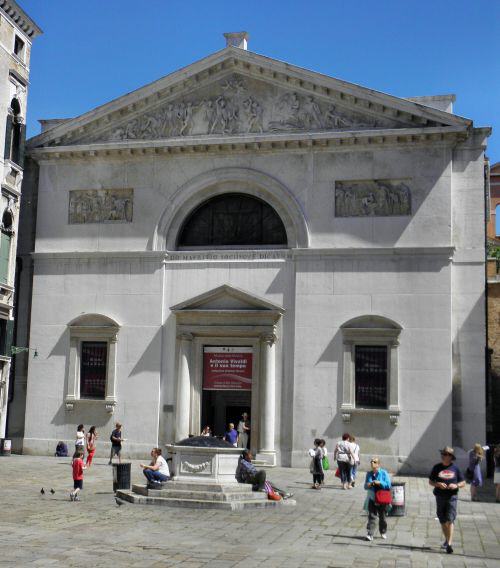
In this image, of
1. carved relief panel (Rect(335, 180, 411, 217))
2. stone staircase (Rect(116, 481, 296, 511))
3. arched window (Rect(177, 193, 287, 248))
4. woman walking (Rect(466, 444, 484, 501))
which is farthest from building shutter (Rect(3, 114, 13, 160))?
woman walking (Rect(466, 444, 484, 501))

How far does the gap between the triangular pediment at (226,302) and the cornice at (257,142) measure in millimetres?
5022

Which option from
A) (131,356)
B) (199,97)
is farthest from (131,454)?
(199,97)

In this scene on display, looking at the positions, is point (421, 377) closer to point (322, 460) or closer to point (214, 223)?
point (322, 460)

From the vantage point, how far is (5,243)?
2939 cm

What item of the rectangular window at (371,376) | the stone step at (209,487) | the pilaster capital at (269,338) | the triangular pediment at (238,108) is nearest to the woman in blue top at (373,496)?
the stone step at (209,487)

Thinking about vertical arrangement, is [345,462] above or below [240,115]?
below

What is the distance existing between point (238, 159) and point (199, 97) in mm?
2750

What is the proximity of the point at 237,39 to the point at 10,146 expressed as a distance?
900 cm

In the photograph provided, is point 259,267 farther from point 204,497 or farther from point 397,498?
point 397,498

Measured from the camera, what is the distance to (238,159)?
29.7 metres

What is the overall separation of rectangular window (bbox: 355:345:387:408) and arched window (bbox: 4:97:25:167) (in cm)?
1389

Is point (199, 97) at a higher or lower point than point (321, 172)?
higher

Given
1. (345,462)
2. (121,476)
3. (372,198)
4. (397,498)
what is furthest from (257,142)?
(397,498)

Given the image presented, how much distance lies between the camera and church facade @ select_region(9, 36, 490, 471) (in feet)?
89.8
